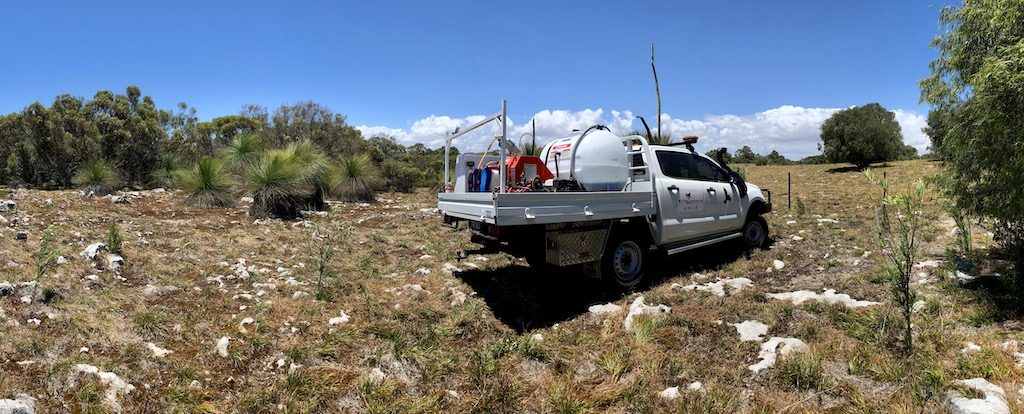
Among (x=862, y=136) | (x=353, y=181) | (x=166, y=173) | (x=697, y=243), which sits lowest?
(x=697, y=243)

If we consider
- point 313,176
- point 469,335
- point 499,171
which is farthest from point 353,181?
point 469,335

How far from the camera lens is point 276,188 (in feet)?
37.3

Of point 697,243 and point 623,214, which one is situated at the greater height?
point 623,214

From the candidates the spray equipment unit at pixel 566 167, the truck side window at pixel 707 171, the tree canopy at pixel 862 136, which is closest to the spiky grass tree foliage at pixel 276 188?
the spray equipment unit at pixel 566 167

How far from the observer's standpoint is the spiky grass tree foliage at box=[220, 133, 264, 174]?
1581 centimetres

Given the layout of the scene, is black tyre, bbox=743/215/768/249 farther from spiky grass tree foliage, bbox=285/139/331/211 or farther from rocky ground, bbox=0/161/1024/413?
spiky grass tree foliage, bbox=285/139/331/211

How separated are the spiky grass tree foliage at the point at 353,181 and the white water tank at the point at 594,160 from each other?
10298mm

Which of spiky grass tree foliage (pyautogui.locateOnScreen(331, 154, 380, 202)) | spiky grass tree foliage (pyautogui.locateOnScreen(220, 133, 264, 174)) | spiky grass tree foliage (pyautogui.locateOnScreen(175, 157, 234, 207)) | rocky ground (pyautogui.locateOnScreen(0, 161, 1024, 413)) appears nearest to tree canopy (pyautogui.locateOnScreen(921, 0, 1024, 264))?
rocky ground (pyautogui.locateOnScreen(0, 161, 1024, 413))

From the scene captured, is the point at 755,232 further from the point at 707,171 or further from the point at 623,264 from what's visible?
the point at 623,264

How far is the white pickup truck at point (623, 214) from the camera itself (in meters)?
5.44

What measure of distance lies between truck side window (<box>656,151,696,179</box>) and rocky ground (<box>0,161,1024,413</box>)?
4.59ft

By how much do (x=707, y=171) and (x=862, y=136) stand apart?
30918 mm

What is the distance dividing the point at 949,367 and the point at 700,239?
3960 millimetres

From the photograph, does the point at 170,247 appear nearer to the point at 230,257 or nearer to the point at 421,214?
the point at 230,257
